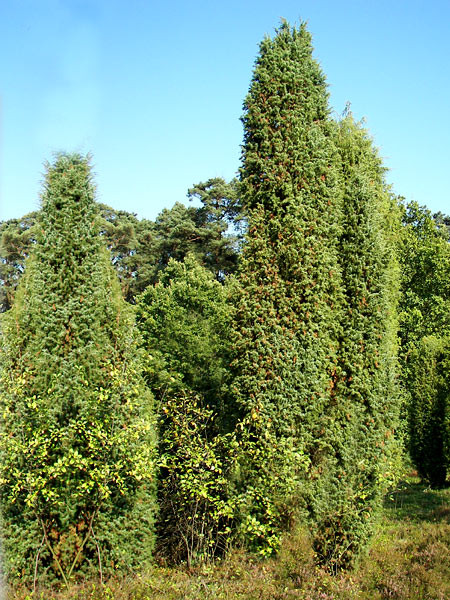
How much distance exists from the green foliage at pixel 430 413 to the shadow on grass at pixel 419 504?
0.69m

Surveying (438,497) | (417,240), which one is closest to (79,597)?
(438,497)

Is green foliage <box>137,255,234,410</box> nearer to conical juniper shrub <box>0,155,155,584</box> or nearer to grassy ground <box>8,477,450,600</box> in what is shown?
grassy ground <box>8,477,450,600</box>

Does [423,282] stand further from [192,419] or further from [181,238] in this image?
[192,419]

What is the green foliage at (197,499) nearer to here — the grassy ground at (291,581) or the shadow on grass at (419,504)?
the grassy ground at (291,581)

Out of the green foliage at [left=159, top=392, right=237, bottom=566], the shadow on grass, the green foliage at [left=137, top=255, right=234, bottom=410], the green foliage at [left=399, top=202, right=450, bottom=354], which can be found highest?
the green foliage at [left=399, top=202, right=450, bottom=354]

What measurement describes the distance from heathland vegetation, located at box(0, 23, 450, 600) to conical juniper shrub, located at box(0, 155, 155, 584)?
3 cm

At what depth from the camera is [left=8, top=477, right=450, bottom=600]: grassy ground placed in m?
6.93

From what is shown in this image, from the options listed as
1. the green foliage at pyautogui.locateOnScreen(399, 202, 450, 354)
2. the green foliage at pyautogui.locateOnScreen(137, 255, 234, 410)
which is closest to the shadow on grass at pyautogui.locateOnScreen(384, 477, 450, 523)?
the green foliage at pyautogui.locateOnScreen(137, 255, 234, 410)

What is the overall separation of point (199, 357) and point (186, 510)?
6.97 meters

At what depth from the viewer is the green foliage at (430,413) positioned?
57.1 ft

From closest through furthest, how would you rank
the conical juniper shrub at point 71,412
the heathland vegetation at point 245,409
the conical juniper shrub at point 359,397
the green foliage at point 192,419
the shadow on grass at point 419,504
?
1. the conical juniper shrub at point 71,412
2. the heathland vegetation at point 245,409
3. the green foliage at point 192,419
4. the conical juniper shrub at point 359,397
5. the shadow on grass at point 419,504

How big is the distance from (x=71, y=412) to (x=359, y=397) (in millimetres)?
4541

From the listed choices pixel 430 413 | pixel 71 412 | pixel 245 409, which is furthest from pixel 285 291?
pixel 430 413

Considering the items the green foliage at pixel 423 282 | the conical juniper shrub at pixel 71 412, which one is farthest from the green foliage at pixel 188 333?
the green foliage at pixel 423 282
